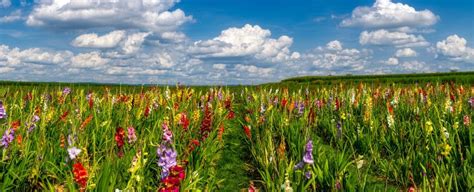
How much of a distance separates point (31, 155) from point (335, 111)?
19.1 ft

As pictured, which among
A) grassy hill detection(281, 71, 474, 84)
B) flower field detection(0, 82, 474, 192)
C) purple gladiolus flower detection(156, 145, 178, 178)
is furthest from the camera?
grassy hill detection(281, 71, 474, 84)

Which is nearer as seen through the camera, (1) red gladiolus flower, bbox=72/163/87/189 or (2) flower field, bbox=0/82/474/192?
(1) red gladiolus flower, bbox=72/163/87/189

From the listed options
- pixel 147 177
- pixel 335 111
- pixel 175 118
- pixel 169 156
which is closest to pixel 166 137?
pixel 169 156

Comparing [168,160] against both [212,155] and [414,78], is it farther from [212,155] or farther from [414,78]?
[414,78]

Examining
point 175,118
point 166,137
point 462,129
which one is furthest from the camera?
point 462,129

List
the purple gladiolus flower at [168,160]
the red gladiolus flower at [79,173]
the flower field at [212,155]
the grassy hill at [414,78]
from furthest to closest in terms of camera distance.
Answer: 1. the grassy hill at [414,78]
2. the flower field at [212,155]
3. the purple gladiolus flower at [168,160]
4. the red gladiolus flower at [79,173]

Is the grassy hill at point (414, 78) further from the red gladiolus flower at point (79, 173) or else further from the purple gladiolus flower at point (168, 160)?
the red gladiolus flower at point (79, 173)

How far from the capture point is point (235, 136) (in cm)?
722

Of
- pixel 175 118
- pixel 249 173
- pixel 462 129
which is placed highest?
pixel 175 118

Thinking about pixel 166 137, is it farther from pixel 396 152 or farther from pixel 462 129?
pixel 462 129

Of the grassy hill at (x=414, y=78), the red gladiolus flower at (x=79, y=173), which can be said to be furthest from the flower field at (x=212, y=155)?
the grassy hill at (x=414, y=78)

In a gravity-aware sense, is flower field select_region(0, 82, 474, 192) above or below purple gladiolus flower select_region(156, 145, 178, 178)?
below

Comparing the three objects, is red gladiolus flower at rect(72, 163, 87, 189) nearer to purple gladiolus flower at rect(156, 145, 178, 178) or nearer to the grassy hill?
purple gladiolus flower at rect(156, 145, 178, 178)

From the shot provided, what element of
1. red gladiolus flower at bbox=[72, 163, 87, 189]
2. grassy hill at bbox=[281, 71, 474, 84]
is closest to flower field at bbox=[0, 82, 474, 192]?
red gladiolus flower at bbox=[72, 163, 87, 189]
